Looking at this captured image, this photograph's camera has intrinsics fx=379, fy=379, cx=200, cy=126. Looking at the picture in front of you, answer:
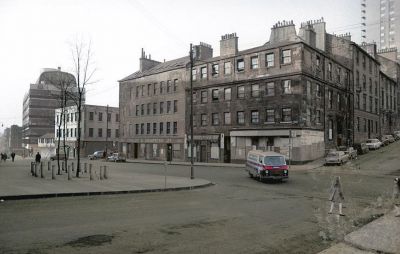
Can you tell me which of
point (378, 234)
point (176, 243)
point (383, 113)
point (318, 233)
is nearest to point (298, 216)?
point (318, 233)

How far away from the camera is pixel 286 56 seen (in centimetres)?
4031

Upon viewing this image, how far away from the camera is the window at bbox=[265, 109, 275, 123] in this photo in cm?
4097

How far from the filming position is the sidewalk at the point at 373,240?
24.1 feet

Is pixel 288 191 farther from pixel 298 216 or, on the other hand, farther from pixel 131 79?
pixel 131 79

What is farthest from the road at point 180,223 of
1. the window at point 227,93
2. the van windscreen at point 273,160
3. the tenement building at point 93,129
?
the tenement building at point 93,129

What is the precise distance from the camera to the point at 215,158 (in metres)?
46.4

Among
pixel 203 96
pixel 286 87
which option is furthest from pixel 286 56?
pixel 203 96

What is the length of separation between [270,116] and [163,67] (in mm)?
22967

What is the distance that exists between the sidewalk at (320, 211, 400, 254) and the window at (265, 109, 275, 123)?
3166cm

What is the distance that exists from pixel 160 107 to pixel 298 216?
147 ft

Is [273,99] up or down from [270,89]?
down

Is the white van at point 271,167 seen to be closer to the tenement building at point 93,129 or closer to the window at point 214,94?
the window at point 214,94

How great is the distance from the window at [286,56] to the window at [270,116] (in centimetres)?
536

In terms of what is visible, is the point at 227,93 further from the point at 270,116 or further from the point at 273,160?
the point at 273,160
